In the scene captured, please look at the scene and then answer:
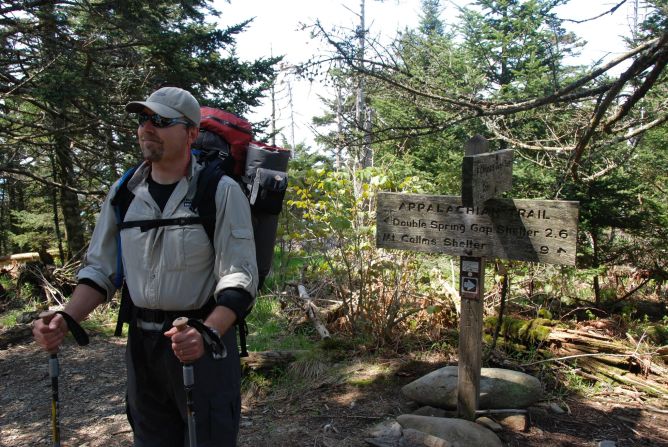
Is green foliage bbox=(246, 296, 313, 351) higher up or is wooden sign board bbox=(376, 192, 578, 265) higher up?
wooden sign board bbox=(376, 192, 578, 265)

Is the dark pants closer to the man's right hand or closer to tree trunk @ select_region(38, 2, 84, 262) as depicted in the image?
the man's right hand

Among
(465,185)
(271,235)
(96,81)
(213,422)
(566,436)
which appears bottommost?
(566,436)

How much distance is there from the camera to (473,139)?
3695 millimetres

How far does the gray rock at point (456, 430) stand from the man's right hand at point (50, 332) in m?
2.47

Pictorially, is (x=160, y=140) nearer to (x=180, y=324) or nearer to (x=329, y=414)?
(x=180, y=324)

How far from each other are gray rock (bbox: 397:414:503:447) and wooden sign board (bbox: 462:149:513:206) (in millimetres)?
1554

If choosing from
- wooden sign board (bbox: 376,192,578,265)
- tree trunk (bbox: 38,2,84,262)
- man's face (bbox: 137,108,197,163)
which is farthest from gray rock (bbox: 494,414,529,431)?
tree trunk (bbox: 38,2,84,262)

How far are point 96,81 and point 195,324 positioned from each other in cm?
677

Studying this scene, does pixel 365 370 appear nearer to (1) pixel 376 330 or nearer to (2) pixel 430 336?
(1) pixel 376 330

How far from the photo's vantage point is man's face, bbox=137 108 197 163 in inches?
86.0

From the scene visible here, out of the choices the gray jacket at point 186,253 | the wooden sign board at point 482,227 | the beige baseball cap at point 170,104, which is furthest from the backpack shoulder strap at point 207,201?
the wooden sign board at point 482,227

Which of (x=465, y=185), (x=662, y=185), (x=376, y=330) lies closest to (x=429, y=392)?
(x=376, y=330)

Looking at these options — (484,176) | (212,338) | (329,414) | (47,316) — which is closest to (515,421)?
(329,414)

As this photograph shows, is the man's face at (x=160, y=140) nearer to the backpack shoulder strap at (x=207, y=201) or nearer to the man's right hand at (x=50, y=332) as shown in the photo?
the backpack shoulder strap at (x=207, y=201)
